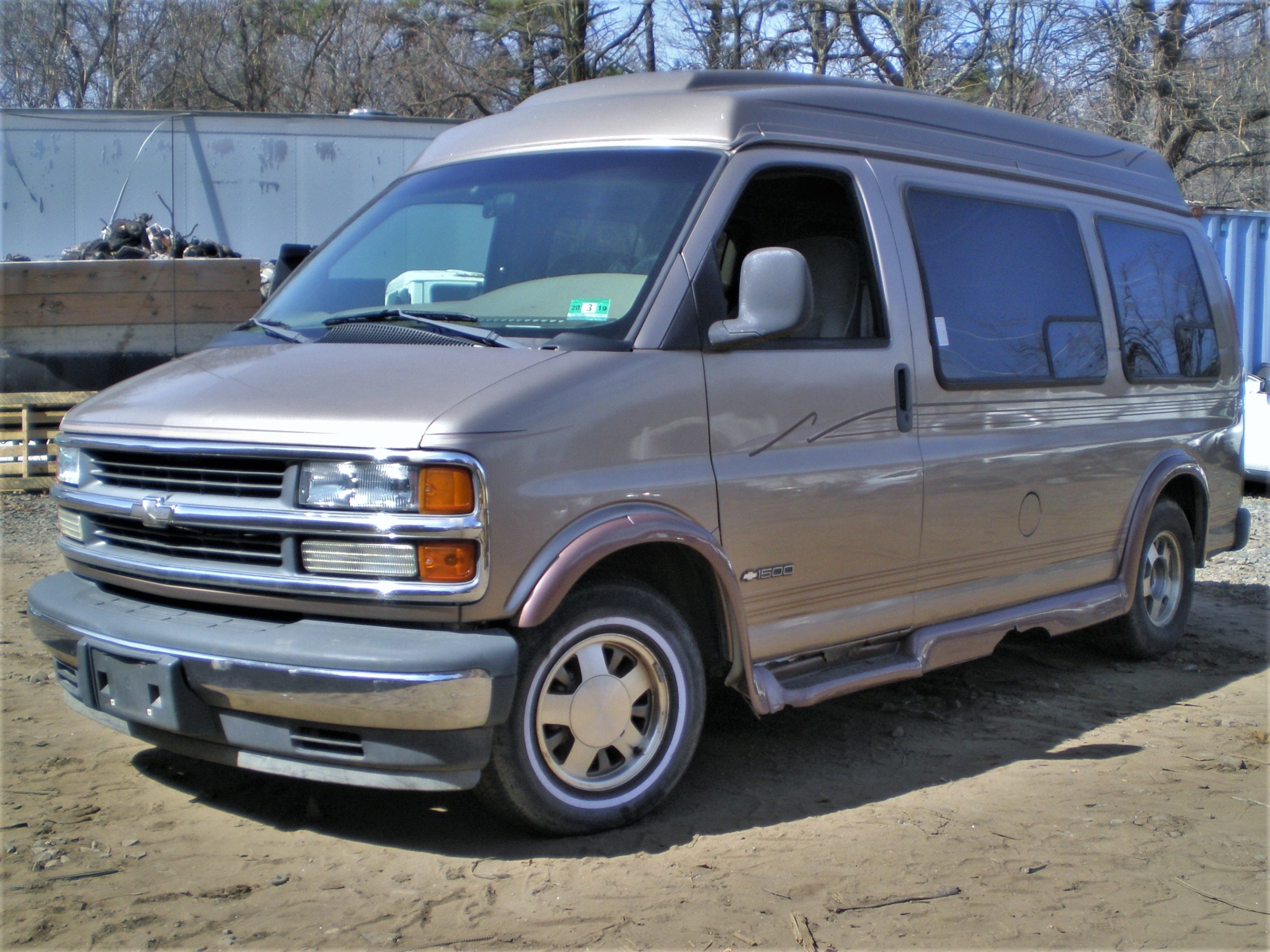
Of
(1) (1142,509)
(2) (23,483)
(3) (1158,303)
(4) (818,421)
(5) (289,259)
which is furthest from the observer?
(2) (23,483)

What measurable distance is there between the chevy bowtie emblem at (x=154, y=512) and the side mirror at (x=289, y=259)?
1.77 m

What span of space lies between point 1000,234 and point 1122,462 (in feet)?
4.41

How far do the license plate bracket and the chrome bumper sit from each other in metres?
0.02

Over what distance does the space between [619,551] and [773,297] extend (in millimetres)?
954

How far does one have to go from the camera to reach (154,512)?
3684mm

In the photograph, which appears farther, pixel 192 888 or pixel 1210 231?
pixel 1210 231

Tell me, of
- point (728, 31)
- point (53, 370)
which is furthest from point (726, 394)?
point (728, 31)

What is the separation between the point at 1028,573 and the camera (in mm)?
5414

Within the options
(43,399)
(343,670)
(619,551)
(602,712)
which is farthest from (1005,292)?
(43,399)

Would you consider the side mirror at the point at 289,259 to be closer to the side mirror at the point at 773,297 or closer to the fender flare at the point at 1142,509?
the side mirror at the point at 773,297

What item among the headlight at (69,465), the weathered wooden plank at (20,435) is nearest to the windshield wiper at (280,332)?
the headlight at (69,465)

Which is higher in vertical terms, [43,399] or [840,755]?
[43,399]

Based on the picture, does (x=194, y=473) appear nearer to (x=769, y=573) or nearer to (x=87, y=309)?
(x=769, y=573)

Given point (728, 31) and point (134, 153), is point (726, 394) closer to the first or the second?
point (134, 153)
